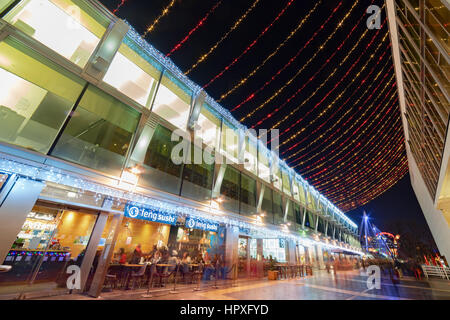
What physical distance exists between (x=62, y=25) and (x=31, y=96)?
2.43 m

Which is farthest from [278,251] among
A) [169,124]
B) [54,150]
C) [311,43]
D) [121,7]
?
[121,7]

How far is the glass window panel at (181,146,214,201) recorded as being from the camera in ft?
27.7

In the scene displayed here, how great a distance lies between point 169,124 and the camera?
26.4 feet

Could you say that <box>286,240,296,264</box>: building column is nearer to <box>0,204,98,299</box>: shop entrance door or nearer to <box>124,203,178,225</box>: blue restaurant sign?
<box>124,203,178,225</box>: blue restaurant sign

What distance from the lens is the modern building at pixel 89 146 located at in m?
4.81

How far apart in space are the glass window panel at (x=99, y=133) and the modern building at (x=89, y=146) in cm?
3

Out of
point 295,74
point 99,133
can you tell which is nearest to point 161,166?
A: point 99,133

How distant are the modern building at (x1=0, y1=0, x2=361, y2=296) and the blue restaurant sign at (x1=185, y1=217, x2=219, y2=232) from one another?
2.0 inches

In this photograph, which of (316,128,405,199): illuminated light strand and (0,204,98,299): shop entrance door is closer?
(0,204,98,299): shop entrance door

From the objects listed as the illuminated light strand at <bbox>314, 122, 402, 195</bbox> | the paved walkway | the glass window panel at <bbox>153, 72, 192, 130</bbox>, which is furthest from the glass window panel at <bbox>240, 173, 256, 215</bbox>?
the illuminated light strand at <bbox>314, 122, 402, 195</bbox>

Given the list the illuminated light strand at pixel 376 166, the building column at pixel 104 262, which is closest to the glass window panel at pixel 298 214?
the illuminated light strand at pixel 376 166

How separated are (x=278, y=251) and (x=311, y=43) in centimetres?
1399

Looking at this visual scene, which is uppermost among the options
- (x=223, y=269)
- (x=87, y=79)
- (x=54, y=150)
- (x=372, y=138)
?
(x=372, y=138)
